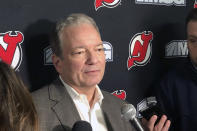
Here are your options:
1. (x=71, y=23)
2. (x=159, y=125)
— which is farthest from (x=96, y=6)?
(x=159, y=125)

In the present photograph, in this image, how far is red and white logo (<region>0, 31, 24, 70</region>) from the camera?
4.53ft

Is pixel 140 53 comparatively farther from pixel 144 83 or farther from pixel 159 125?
pixel 159 125

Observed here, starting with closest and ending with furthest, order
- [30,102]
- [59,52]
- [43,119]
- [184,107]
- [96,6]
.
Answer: [30,102] < [43,119] < [59,52] < [96,6] < [184,107]

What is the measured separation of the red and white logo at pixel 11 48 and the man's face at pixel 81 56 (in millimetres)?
212

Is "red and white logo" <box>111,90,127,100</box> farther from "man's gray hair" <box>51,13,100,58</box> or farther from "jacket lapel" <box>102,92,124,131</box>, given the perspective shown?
"man's gray hair" <box>51,13,100,58</box>

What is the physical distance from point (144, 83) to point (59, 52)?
2.40ft

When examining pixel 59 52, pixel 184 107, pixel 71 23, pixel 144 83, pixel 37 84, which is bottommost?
pixel 184 107

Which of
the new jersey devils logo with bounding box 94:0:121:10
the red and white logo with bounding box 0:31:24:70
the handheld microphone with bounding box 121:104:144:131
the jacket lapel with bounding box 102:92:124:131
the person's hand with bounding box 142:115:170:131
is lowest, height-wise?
the person's hand with bounding box 142:115:170:131

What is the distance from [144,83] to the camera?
75.0 inches

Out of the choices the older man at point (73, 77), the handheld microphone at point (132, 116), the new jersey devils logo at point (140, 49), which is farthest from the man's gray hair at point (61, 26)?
the new jersey devils logo at point (140, 49)

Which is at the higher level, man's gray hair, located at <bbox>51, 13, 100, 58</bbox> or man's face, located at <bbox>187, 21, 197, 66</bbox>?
man's gray hair, located at <bbox>51, 13, 100, 58</bbox>

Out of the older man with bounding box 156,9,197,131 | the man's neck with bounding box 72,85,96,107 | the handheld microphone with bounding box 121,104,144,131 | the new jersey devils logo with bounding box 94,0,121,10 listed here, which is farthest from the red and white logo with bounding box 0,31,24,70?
the older man with bounding box 156,9,197,131

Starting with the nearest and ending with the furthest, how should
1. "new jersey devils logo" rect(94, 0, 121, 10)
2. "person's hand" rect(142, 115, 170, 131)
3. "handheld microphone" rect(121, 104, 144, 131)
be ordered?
"handheld microphone" rect(121, 104, 144, 131), "person's hand" rect(142, 115, 170, 131), "new jersey devils logo" rect(94, 0, 121, 10)

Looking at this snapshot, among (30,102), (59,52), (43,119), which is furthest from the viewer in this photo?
(59,52)
